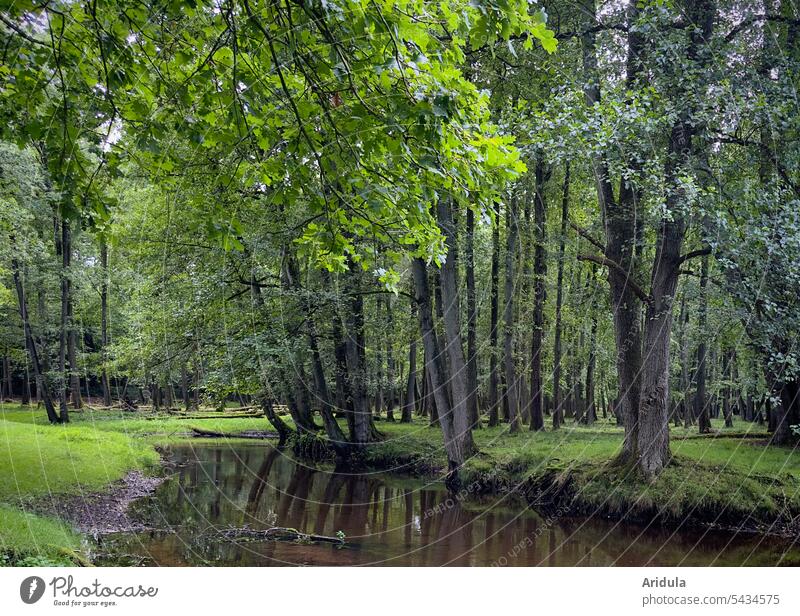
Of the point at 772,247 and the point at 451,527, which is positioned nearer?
the point at 772,247

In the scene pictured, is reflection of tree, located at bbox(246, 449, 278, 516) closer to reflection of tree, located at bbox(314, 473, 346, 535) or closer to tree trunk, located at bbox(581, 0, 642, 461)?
reflection of tree, located at bbox(314, 473, 346, 535)

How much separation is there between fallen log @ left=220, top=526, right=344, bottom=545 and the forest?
5 centimetres

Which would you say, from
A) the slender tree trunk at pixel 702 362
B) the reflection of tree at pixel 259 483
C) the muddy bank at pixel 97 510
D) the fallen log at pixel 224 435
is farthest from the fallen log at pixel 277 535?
the fallen log at pixel 224 435

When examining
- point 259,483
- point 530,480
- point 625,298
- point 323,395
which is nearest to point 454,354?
point 530,480

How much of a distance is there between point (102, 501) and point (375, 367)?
954cm

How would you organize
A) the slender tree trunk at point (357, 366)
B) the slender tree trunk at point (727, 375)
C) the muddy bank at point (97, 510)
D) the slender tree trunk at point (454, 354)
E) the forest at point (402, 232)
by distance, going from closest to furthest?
the forest at point (402, 232) < the muddy bank at point (97, 510) < the slender tree trunk at point (454, 354) < the slender tree trunk at point (357, 366) < the slender tree trunk at point (727, 375)

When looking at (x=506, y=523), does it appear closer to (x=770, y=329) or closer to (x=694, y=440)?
(x=770, y=329)

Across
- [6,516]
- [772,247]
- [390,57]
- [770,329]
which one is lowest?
[6,516]

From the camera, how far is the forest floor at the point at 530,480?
745 centimetres

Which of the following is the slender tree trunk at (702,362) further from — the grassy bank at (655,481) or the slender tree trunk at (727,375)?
the grassy bank at (655,481)

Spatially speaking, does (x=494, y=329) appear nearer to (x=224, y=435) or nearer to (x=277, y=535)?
(x=277, y=535)

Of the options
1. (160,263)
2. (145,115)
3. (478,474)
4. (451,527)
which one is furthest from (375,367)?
(145,115)

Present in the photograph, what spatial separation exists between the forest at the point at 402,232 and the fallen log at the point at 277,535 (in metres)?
0.05

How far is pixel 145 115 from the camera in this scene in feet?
13.9
